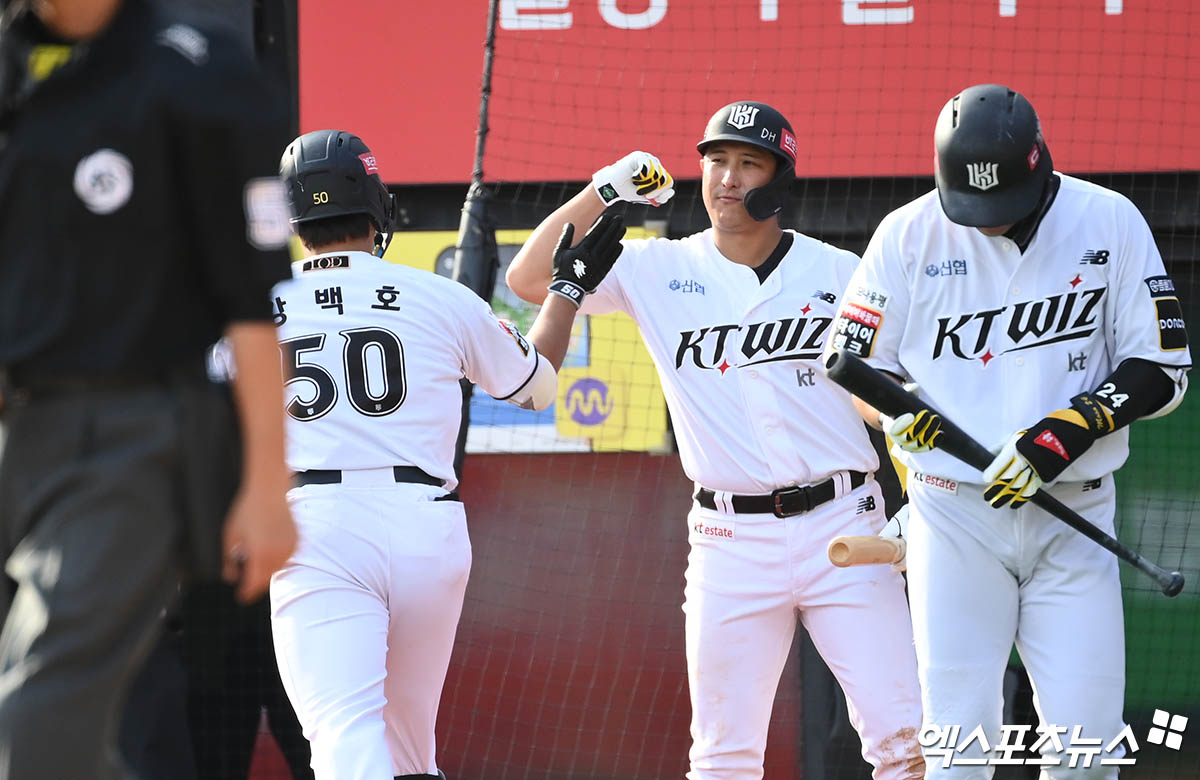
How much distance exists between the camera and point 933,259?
350 centimetres

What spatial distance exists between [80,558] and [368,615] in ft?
5.09

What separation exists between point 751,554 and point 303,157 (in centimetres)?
154

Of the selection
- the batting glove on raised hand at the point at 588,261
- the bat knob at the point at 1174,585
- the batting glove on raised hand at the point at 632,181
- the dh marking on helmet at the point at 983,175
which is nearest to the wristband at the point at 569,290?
the batting glove on raised hand at the point at 588,261

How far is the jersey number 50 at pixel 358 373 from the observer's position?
3500 mm

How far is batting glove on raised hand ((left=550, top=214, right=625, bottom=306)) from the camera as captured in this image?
4.09 metres

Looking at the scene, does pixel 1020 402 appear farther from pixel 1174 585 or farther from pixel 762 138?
pixel 762 138

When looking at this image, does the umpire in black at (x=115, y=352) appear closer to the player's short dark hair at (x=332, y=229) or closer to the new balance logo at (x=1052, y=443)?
the player's short dark hair at (x=332, y=229)

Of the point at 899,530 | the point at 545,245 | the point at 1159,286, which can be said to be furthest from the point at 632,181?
the point at 1159,286

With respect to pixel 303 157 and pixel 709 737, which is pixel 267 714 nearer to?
pixel 709 737

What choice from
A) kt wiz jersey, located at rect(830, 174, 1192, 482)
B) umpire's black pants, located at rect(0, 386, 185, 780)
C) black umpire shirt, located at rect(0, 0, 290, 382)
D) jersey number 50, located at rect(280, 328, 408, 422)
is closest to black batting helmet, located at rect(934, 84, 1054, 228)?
kt wiz jersey, located at rect(830, 174, 1192, 482)

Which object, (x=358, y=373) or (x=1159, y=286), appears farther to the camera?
(x=358, y=373)

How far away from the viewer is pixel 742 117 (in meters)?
4.19

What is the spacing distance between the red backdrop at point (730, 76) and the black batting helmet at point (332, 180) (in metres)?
1.91

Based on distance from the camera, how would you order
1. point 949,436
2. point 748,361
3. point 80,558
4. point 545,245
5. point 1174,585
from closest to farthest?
1. point 80,558
2. point 949,436
3. point 1174,585
4. point 748,361
5. point 545,245
